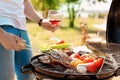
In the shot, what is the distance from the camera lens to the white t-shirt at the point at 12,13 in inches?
94.1

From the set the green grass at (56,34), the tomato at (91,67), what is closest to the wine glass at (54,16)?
the tomato at (91,67)

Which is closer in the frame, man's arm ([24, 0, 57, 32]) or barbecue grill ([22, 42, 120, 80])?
barbecue grill ([22, 42, 120, 80])

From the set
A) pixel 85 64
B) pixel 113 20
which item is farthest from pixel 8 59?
pixel 113 20

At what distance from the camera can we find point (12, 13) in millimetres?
2441

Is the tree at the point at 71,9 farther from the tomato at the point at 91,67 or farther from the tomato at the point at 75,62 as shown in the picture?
the tomato at the point at 91,67

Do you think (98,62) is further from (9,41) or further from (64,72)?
(9,41)

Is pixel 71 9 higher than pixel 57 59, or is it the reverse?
pixel 57 59

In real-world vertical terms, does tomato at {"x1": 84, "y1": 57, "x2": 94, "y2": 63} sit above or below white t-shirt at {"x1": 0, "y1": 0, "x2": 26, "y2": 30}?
below

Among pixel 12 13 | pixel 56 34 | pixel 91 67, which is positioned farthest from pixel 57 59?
pixel 56 34

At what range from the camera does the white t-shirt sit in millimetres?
2390

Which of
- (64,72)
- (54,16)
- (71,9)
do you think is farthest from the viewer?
(71,9)

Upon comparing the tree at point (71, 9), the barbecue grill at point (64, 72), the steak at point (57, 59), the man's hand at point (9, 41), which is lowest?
the tree at point (71, 9)

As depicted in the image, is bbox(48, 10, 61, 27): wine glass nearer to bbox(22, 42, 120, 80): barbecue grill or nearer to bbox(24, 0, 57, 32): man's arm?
bbox(24, 0, 57, 32): man's arm

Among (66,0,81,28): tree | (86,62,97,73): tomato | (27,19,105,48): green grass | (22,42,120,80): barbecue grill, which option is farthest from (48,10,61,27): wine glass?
(66,0,81,28): tree
